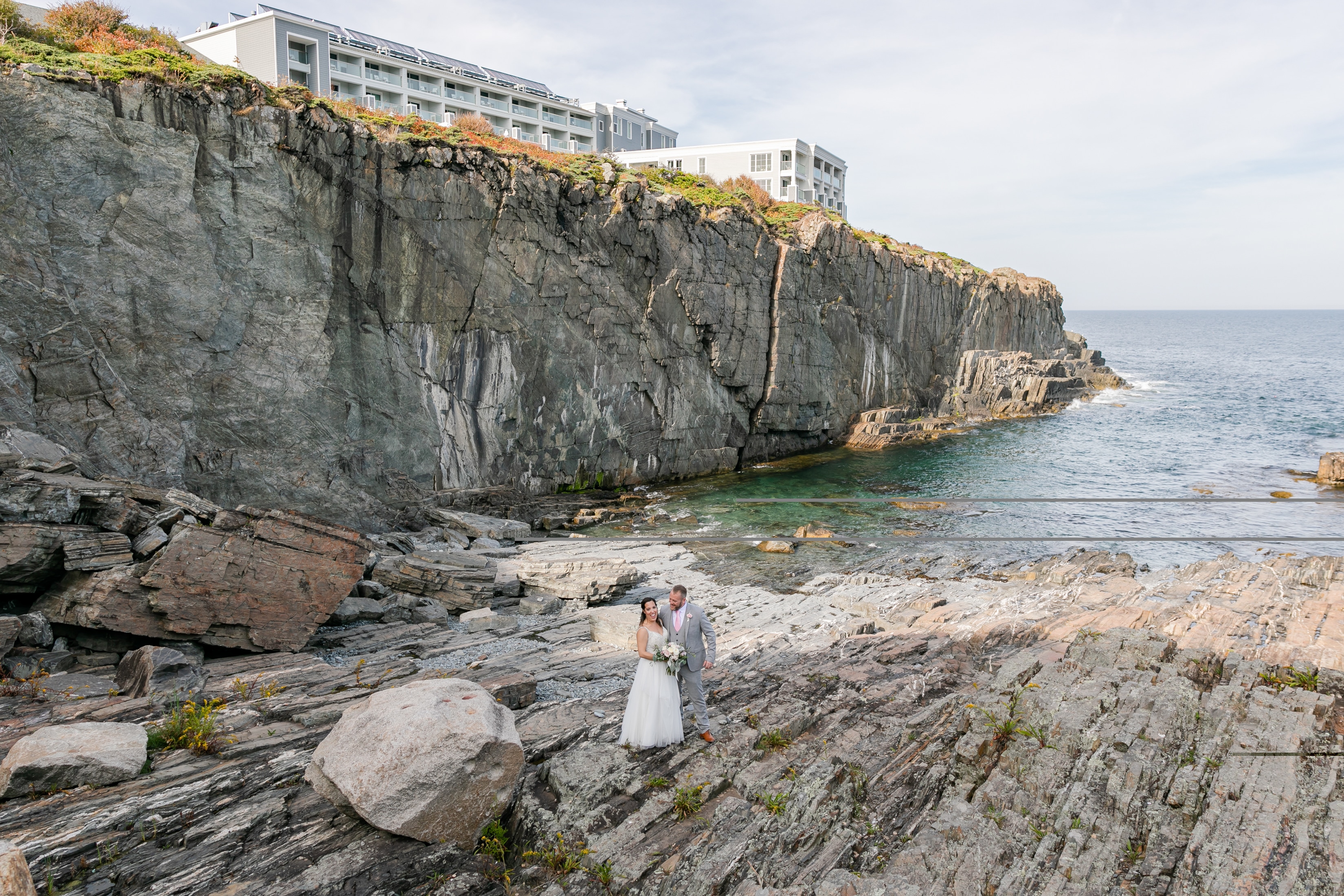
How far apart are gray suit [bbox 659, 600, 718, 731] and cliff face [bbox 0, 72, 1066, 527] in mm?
19299

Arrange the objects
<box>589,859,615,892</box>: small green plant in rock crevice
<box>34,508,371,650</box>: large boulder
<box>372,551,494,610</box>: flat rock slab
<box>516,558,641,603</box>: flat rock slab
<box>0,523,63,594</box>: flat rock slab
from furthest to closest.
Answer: <box>516,558,641,603</box>: flat rock slab
<box>372,551,494,610</box>: flat rock slab
<box>34,508,371,650</box>: large boulder
<box>0,523,63,594</box>: flat rock slab
<box>589,859,615,892</box>: small green plant in rock crevice

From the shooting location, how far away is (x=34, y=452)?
15.3 m

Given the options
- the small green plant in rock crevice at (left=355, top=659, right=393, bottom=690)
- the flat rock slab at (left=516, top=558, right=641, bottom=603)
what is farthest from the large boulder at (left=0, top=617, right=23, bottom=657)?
the flat rock slab at (left=516, top=558, right=641, bottom=603)

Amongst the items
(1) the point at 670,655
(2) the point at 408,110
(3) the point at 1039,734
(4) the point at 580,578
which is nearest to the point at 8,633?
(1) the point at 670,655

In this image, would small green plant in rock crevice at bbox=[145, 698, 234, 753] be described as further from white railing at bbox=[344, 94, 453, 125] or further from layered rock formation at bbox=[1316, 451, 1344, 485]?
layered rock formation at bbox=[1316, 451, 1344, 485]

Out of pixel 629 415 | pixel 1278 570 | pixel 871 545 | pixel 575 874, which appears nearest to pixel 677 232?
pixel 629 415

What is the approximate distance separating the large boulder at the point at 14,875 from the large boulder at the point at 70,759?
187 cm

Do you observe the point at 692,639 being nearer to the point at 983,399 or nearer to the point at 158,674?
the point at 158,674

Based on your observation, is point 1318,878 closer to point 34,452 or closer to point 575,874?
point 575,874

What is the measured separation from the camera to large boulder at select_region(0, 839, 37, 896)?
207 inches

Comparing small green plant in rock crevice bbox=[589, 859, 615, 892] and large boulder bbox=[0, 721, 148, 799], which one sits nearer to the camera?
small green plant in rock crevice bbox=[589, 859, 615, 892]

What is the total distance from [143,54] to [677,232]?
2142 centimetres

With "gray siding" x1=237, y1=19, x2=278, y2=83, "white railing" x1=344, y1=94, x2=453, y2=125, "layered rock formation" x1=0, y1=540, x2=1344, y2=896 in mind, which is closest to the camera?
"layered rock formation" x1=0, y1=540, x2=1344, y2=896

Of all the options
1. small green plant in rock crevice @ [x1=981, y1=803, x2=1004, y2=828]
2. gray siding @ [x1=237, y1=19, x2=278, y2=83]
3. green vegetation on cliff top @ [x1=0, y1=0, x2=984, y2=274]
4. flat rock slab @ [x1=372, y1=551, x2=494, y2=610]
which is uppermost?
gray siding @ [x1=237, y1=19, x2=278, y2=83]
